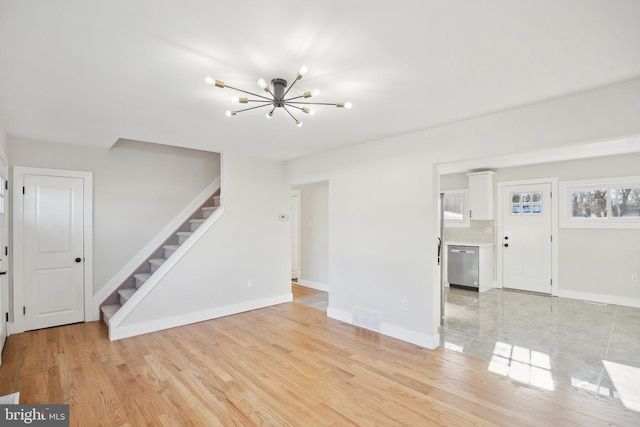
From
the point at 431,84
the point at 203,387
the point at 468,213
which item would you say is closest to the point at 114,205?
the point at 203,387

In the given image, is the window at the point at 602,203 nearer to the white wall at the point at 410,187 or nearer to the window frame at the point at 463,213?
the window frame at the point at 463,213

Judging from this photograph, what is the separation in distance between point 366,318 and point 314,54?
3.29 meters

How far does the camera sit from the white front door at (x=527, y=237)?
229 inches

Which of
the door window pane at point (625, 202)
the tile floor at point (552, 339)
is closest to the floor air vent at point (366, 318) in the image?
the tile floor at point (552, 339)

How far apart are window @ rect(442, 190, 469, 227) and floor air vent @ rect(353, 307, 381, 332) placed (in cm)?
368

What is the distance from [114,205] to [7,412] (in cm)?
351

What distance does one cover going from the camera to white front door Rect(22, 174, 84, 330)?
4.05 m

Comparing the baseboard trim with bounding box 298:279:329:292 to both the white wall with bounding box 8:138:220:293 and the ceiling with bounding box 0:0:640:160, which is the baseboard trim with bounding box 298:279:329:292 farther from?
the ceiling with bounding box 0:0:640:160

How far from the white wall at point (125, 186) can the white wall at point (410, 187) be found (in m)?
2.19

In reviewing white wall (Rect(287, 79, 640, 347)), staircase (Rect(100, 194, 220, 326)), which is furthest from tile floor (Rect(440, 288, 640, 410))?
staircase (Rect(100, 194, 220, 326))

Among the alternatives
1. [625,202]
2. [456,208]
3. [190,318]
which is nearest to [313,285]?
[190,318]

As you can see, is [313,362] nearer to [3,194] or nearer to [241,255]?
[241,255]

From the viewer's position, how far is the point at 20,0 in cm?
150

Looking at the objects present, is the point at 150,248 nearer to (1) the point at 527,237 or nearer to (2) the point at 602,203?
(1) the point at 527,237
